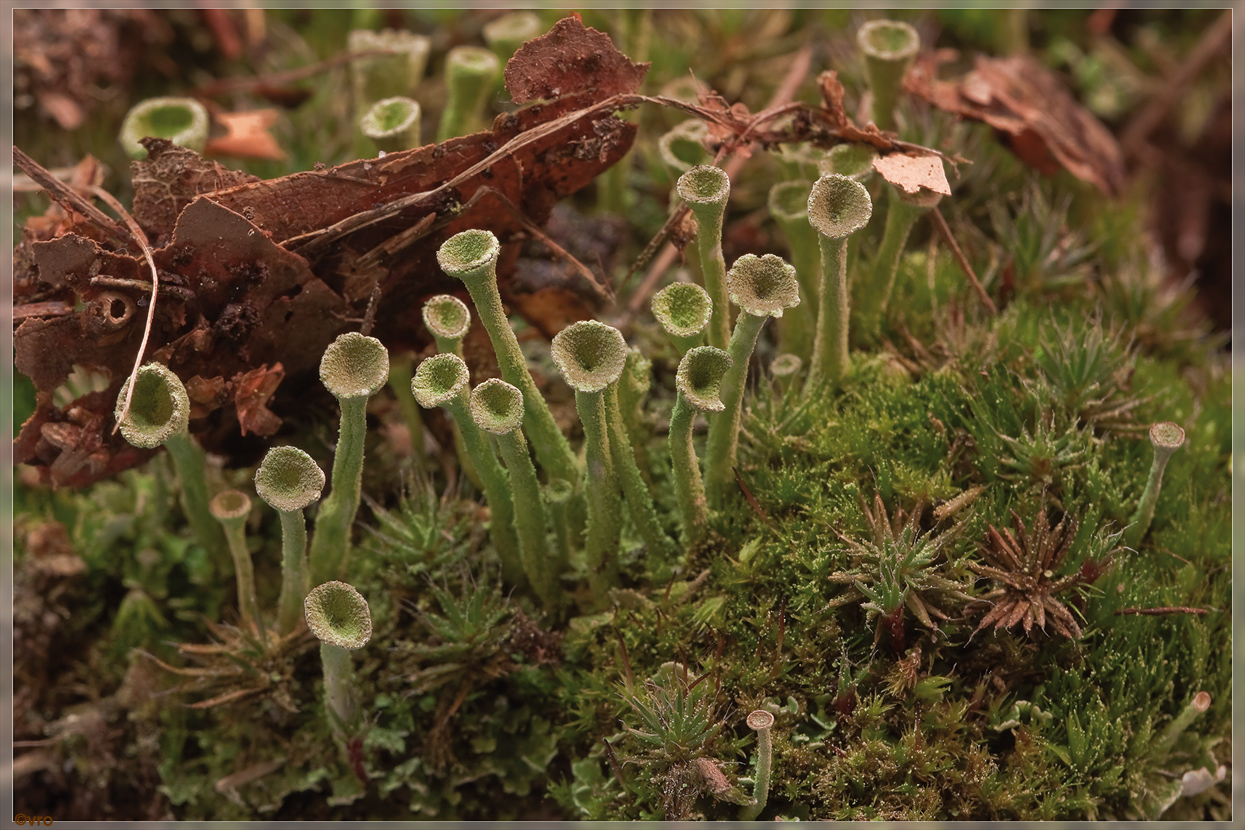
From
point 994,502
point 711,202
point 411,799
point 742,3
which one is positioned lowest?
point 411,799

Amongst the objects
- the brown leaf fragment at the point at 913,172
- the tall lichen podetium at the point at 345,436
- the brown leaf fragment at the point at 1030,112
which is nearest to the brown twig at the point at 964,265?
the brown leaf fragment at the point at 913,172

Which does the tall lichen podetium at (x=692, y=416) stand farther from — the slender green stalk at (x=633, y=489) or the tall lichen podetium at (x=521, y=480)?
the tall lichen podetium at (x=521, y=480)

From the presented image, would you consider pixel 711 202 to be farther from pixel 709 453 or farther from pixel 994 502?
pixel 994 502

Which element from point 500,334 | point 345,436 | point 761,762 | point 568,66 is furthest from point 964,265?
point 345,436

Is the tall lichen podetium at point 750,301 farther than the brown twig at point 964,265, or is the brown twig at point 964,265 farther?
the brown twig at point 964,265

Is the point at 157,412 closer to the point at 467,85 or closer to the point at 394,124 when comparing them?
the point at 394,124

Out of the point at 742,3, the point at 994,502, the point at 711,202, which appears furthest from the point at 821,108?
the point at 742,3

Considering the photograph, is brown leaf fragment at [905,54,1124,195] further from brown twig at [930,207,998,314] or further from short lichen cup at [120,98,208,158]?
short lichen cup at [120,98,208,158]
